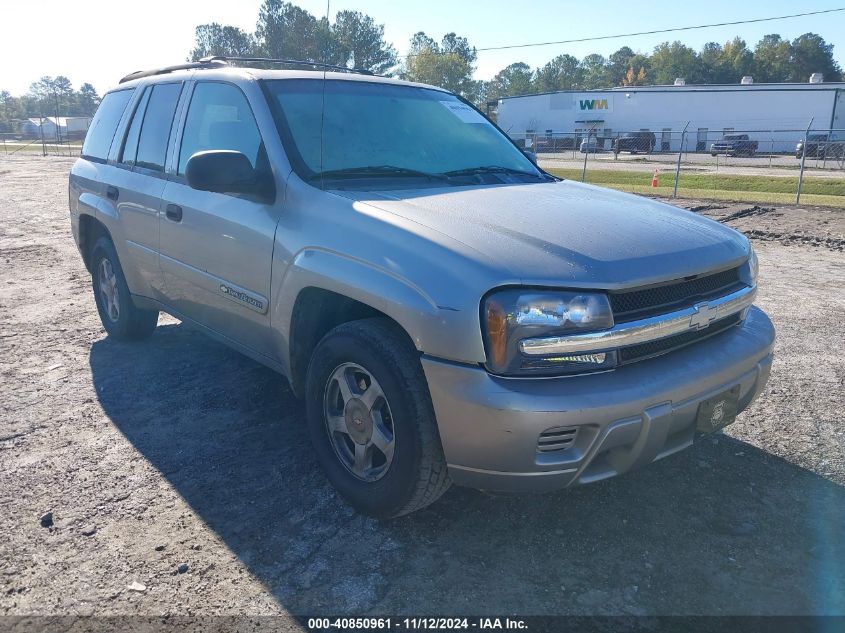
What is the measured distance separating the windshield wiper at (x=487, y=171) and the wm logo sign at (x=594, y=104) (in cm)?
5768

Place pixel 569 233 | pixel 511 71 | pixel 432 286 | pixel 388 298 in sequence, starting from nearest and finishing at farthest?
pixel 432 286
pixel 388 298
pixel 569 233
pixel 511 71

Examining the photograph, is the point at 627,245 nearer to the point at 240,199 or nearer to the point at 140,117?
the point at 240,199

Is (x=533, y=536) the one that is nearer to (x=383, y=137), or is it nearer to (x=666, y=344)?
(x=666, y=344)

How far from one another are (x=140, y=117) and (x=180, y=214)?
1216mm

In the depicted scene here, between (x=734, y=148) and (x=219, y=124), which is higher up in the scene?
(x=734, y=148)

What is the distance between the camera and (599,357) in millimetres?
2543

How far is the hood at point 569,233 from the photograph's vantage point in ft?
8.38

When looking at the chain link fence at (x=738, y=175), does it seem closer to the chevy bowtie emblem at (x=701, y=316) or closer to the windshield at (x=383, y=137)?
the windshield at (x=383, y=137)

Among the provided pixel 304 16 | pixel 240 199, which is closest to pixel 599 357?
pixel 240 199

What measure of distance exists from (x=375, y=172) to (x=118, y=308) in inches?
112

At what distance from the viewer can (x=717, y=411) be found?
2869 millimetres

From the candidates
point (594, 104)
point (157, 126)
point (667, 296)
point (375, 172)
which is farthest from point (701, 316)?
point (594, 104)

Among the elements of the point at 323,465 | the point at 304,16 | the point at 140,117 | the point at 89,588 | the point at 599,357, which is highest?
the point at 304,16

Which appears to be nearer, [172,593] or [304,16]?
[172,593]
